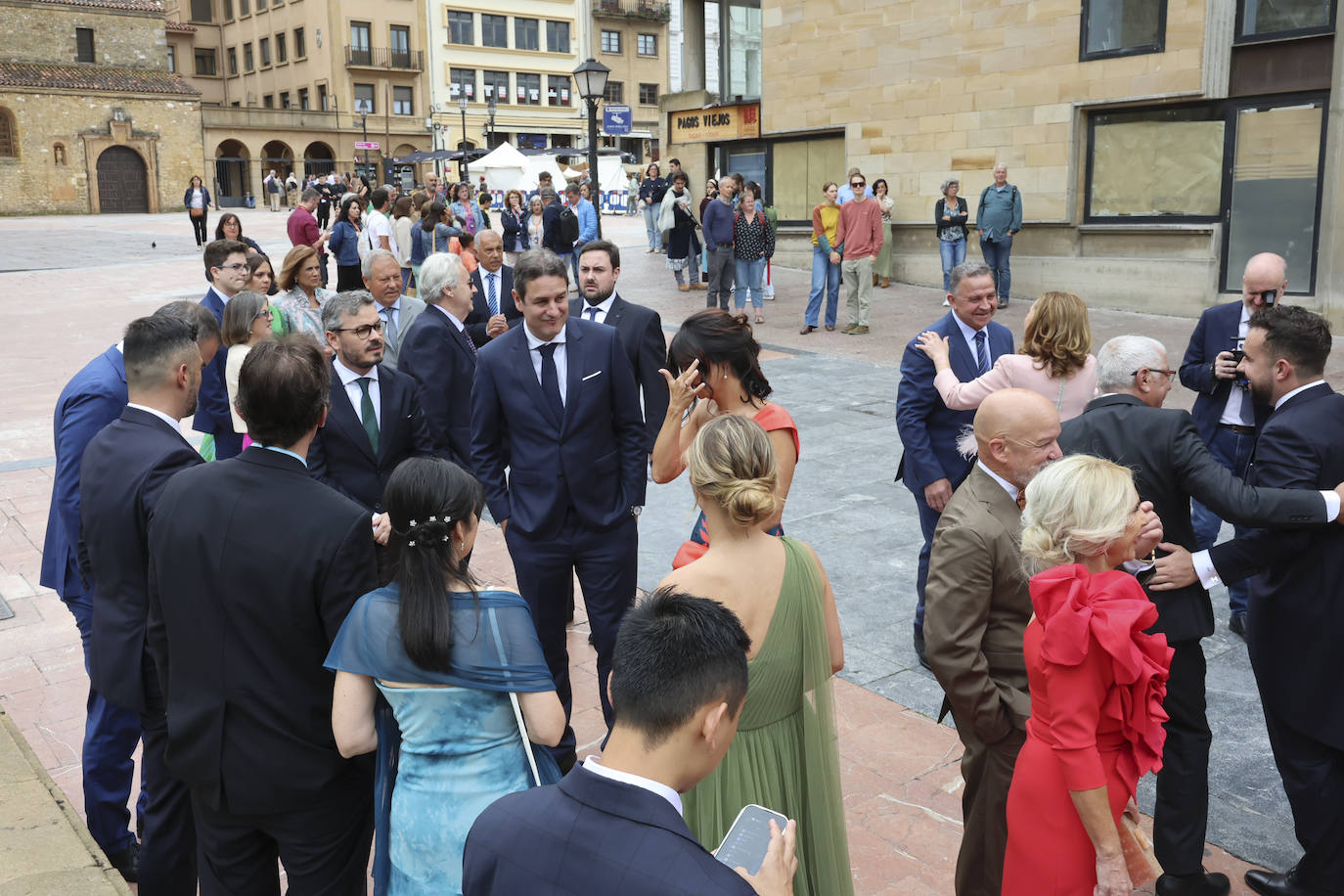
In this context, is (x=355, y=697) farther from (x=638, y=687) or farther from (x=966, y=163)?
(x=966, y=163)

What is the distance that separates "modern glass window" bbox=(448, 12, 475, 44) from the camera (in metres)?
65.7

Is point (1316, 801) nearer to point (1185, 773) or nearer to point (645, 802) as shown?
point (1185, 773)

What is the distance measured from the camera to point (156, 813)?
11.1ft

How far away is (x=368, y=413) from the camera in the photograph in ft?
15.5

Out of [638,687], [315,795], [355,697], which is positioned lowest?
[315,795]

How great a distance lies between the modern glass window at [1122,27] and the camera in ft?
52.1

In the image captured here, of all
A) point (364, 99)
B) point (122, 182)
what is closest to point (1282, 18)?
point (122, 182)

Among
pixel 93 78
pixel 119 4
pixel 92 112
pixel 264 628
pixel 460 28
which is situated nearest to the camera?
pixel 264 628

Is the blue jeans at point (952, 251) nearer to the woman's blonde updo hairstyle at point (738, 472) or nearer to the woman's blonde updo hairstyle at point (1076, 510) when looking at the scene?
the woman's blonde updo hairstyle at point (1076, 510)

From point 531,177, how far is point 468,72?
3308 cm

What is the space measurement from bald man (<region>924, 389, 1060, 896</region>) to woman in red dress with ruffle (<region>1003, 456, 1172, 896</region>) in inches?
8.6

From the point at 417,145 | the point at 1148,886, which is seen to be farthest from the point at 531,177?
the point at 1148,886

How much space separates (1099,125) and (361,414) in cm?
1541

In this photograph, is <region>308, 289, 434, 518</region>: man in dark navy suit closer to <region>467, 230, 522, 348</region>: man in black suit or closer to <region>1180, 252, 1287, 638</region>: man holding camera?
<region>467, 230, 522, 348</region>: man in black suit
